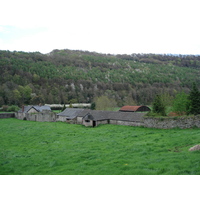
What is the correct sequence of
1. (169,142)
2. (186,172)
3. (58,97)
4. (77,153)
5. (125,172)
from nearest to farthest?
(186,172)
(125,172)
(77,153)
(169,142)
(58,97)

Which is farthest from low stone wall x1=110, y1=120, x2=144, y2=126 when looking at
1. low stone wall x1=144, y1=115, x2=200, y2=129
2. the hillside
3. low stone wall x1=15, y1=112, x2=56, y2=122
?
the hillside

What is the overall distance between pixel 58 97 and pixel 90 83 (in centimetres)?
2851

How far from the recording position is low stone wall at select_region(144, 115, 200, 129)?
1005 inches

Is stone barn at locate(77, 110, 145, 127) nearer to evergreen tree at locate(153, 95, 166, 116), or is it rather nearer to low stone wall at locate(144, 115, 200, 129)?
low stone wall at locate(144, 115, 200, 129)

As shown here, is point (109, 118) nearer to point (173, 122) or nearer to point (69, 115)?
point (69, 115)

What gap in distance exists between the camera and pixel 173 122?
1067 inches

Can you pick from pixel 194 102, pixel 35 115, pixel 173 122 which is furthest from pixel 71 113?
pixel 194 102

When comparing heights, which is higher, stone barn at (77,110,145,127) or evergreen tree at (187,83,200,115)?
evergreen tree at (187,83,200,115)

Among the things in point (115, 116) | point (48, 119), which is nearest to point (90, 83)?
point (48, 119)

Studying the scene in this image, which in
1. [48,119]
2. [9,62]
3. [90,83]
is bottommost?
[48,119]

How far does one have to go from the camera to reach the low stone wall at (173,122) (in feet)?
83.8

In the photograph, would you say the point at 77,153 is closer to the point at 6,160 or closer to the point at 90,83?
the point at 6,160

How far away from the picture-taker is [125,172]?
35.4ft

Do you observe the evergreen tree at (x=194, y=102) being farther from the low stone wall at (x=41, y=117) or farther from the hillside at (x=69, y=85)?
the hillside at (x=69, y=85)
